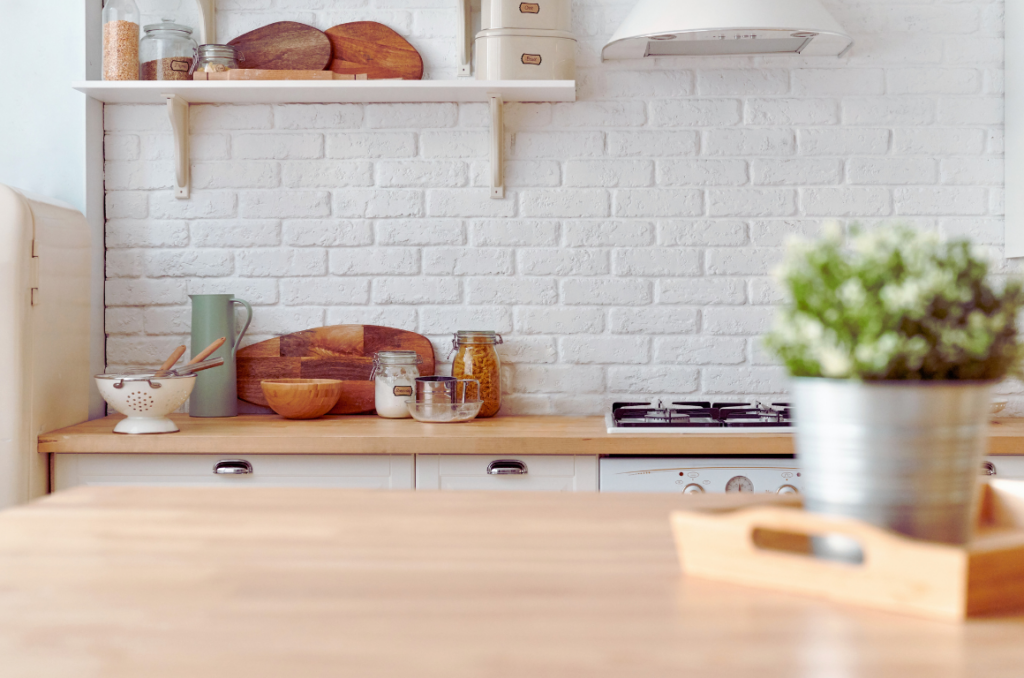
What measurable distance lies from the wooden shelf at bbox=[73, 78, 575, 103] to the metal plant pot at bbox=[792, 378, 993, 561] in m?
1.95

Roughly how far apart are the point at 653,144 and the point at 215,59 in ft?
4.38

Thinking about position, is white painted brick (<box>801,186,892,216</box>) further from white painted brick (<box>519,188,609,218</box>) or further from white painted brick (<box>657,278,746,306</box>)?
white painted brick (<box>519,188,609,218</box>)

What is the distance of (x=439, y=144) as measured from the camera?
272 centimetres

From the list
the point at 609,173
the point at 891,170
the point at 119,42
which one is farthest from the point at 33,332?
the point at 891,170

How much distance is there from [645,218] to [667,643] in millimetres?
2186

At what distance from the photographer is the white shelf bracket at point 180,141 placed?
2623mm

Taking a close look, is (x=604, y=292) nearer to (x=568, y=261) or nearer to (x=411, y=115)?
(x=568, y=261)

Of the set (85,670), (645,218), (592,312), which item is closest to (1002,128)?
(645,218)

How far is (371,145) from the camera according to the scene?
273 cm

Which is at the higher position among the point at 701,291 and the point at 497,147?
the point at 497,147

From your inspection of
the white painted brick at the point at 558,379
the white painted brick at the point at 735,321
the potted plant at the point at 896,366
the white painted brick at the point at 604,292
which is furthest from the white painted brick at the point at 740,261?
the potted plant at the point at 896,366

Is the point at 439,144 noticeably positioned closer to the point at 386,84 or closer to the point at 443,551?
the point at 386,84

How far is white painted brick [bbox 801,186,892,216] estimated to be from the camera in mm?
2678

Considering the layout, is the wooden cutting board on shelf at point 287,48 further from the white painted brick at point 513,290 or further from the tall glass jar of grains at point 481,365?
the tall glass jar of grains at point 481,365
